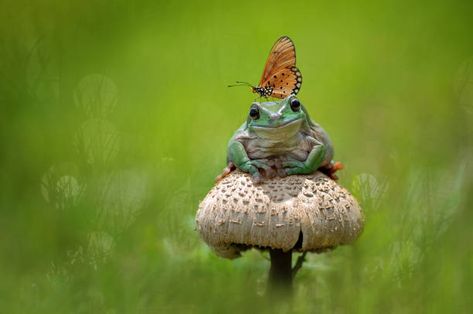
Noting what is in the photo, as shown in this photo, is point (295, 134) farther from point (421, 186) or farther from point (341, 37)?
point (341, 37)

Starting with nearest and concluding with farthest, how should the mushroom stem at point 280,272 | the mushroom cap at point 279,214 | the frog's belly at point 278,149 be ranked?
the mushroom cap at point 279,214 → the frog's belly at point 278,149 → the mushroom stem at point 280,272

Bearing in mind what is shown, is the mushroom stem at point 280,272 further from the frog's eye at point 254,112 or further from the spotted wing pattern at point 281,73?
the spotted wing pattern at point 281,73

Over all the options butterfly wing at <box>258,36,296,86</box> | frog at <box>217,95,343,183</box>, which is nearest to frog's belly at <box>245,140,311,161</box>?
frog at <box>217,95,343,183</box>

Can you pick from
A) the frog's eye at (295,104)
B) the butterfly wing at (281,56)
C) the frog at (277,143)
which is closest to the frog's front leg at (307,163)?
the frog at (277,143)

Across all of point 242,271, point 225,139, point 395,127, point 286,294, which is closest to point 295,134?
point 286,294

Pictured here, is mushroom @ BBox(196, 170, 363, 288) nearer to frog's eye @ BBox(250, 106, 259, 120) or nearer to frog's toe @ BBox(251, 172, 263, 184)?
frog's toe @ BBox(251, 172, 263, 184)

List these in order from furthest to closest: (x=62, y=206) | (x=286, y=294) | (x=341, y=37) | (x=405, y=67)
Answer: (x=341, y=37)
(x=405, y=67)
(x=62, y=206)
(x=286, y=294)

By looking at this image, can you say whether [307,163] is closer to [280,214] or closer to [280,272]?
[280,214]
